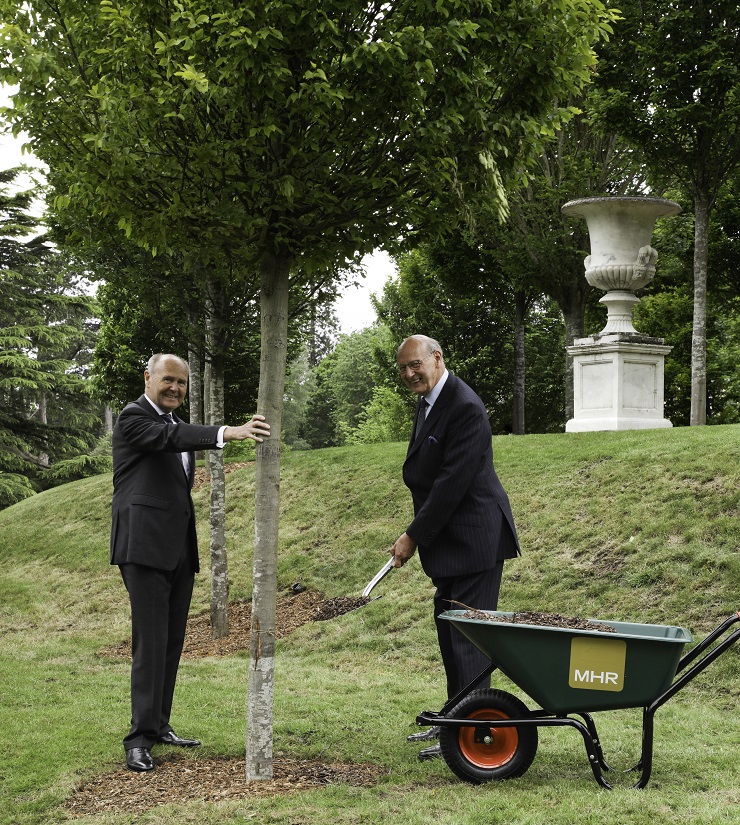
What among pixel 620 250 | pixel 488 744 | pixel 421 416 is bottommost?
pixel 488 744

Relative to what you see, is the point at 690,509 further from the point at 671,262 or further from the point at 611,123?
the point at 671,262

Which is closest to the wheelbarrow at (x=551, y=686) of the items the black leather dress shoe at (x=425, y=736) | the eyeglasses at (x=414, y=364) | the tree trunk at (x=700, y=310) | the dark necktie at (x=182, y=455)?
the black leather dress shoe at (x=425, y=736)

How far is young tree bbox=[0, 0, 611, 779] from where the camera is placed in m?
3.83

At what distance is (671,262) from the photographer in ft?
63.5

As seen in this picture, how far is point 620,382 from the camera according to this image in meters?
13.0

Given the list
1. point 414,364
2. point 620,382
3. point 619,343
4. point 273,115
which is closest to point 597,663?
point 414,364

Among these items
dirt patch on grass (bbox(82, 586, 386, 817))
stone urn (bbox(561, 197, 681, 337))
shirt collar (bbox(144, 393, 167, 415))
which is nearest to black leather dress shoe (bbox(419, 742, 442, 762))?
dirt patch on grass (bbox(82, 586, 386, 817))

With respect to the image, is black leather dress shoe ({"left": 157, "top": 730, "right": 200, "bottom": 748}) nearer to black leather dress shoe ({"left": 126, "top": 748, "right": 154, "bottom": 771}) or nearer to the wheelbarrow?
black leather dress shoe ({"left": 126, "top": 748, "right": 154, "bottom": 771})

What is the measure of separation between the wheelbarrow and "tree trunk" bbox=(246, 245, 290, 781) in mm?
801

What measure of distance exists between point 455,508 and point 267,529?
3.07 ft

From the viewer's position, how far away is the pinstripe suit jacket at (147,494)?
4.69m

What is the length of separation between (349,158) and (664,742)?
3.55 metres

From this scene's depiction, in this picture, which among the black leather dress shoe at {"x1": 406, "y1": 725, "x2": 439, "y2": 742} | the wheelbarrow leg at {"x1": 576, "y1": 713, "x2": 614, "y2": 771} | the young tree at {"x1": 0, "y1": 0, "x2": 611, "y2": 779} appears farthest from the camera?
the black leather dress shoe at {"x1": 406, "y1": 725, "x2": 439, "y2": 742}

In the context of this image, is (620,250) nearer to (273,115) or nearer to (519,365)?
(519,365)
